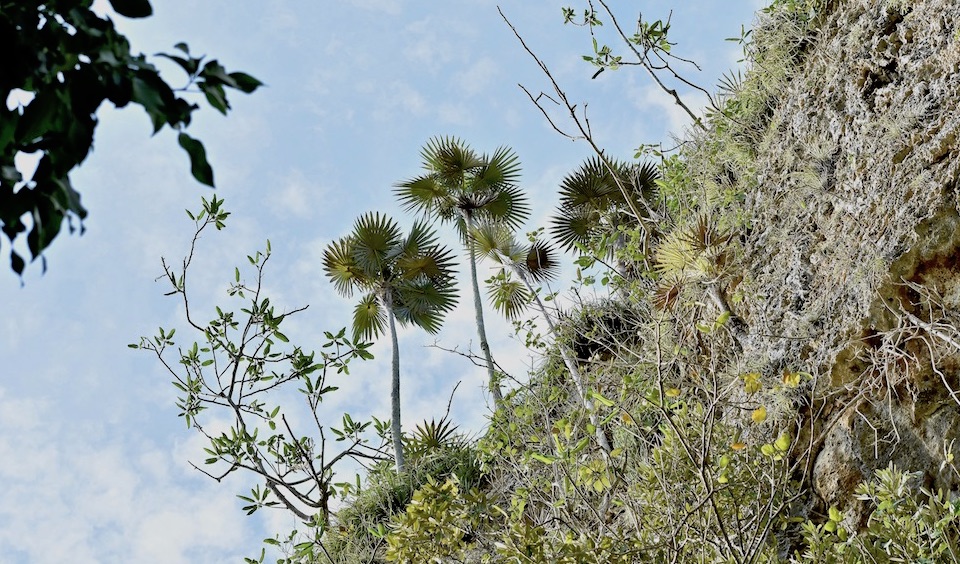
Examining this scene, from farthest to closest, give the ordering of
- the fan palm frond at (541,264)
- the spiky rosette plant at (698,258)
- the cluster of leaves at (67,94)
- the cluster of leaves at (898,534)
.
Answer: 1. the fan palm frond at (541,264)
2. the spiky rosette plant at (698,258)
3. the cluster of leaves at (898,534)
4. the cluster of leaves at (67,94)

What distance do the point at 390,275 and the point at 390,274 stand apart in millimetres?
19

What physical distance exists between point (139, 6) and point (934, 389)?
14.9 feet

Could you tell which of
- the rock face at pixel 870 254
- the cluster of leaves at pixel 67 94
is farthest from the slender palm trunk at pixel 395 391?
the cluster of leaves at pixel 67 94

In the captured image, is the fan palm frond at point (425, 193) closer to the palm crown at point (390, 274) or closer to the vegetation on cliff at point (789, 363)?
the palm crown at point (390, 274)

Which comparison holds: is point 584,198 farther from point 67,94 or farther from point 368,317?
point 67,94

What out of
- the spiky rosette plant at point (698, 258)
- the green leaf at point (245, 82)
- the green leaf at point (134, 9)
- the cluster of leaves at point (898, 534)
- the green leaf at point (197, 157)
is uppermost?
the spiky rosette plant at point (698, 258)

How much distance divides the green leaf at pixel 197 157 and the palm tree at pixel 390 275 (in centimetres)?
1184

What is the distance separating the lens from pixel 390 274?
13.9 meters

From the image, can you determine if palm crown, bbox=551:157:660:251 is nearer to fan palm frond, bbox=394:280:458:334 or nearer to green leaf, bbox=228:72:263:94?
fan palm frond, bbox=394:280:458:334

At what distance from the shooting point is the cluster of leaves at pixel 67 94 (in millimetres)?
1280

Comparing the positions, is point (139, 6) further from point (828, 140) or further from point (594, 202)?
point (594, 202)

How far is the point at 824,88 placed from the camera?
19.1ft

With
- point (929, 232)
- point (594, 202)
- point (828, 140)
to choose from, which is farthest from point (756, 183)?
point (594, 202)

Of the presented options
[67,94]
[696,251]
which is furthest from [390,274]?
[67,94]
